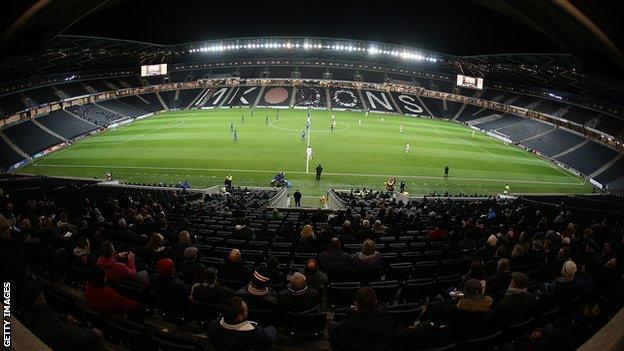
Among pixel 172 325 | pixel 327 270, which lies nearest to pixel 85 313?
pixel 172 325

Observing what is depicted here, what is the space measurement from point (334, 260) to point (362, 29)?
4232 cm

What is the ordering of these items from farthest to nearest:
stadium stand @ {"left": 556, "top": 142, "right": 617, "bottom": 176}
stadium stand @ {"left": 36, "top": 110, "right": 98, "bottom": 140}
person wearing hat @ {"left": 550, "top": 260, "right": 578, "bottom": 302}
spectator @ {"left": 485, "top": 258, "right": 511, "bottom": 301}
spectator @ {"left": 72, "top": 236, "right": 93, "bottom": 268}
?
1. stadium stand @ {"left": 36, "top": 110, "right": 98, "bottom": 140}
2. stadium stand @ {"left": 556, "top": 142, "right": 617, "bottom": 176}
3. spectator @ {"left": 72, "top": 236, "right": 93, "bottom": 268}
4. spectator @ {"left": 485, "top": 258, "right": 511, "bottom": 301}
5. person wearing hat @ {"left": 550, "top": 260, "right": 578, "bottom": 302}

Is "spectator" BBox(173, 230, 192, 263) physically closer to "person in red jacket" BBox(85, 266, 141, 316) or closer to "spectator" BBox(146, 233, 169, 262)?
"spectator" BBox(146, 233, 169, 262)

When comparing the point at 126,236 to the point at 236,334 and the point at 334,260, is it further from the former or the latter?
the point at 236,334

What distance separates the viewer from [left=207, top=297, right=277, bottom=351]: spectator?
15.1 ft

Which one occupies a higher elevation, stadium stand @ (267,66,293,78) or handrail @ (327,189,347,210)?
stadium stand @ (267,66,293,78)

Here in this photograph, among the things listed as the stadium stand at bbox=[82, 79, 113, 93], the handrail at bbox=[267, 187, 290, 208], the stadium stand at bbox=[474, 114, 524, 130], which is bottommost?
the handrail at bbox=[267, 187, 290, 208]

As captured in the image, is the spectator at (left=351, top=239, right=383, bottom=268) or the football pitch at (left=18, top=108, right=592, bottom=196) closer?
the spectator at (left=351, top=239, right=383, bottom=268)

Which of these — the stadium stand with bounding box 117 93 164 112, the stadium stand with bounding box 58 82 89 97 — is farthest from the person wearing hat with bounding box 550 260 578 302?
the stadium stand with bounding box 117 93 164 112

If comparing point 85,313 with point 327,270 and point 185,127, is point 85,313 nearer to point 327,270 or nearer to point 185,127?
point 327,270

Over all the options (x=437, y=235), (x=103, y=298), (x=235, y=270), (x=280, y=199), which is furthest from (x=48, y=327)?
(x=280, y=199)

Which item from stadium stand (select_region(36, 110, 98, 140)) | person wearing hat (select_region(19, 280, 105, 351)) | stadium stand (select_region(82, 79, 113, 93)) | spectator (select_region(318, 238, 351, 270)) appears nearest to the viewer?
person wearing hat (select_region(19, 280, 105, 351))

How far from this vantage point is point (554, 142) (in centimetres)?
5547

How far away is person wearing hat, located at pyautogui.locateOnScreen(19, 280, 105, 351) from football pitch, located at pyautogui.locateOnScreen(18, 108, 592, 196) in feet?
84.0
